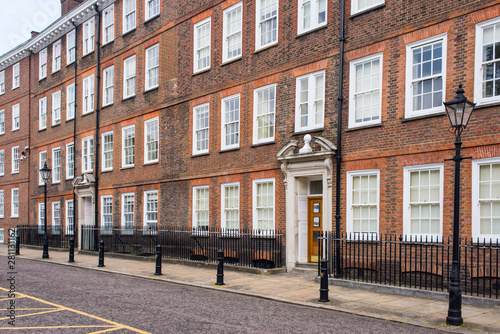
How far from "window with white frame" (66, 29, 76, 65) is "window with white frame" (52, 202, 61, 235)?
8.49 m

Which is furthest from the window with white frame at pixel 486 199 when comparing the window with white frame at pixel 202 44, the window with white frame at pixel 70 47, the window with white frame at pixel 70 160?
the window with white frame at pixel 70 47

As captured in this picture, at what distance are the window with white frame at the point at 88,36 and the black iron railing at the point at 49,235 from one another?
396 inches

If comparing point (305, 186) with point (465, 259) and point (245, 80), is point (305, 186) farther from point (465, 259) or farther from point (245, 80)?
point (465, 259)

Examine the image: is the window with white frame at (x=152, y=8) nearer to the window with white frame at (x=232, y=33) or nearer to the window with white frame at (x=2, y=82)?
the window with white frame at (x=232, y=33)

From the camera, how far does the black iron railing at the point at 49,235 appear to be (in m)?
28.6

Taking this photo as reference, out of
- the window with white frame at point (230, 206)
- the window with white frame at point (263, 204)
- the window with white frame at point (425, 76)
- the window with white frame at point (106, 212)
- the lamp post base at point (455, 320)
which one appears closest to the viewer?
the lamp post base at point (455, 320)

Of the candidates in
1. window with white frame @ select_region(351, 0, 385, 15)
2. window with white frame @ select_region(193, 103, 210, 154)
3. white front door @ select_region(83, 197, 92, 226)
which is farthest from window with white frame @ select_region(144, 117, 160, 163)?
window with white frame @ select_region(351, 0, 385, 15)

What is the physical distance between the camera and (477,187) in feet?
38.5

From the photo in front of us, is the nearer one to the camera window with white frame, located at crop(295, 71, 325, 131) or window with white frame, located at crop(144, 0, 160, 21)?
window with white frame, located at crop(295, 71, 325, 131)

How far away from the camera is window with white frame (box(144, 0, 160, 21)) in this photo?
23.7 metres

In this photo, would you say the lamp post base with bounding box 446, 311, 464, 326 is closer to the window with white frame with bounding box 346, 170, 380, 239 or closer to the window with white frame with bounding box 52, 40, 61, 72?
the window with white frame with bounding box 346, 170, 380, 239

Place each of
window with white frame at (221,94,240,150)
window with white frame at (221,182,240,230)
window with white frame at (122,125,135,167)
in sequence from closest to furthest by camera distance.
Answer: window with white frame at (221,182,240,230) < window with white frame at (221,94,240,150) < window with white frame at (122,125,135,167)

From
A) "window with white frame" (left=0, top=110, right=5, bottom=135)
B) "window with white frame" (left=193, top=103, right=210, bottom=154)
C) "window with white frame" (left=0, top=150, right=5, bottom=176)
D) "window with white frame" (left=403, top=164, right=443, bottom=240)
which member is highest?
"window with white frame" (left=0, top=110, right=5, bottom=135)

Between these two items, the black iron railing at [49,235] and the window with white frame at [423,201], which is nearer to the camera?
the window with white frame at [423,201]
